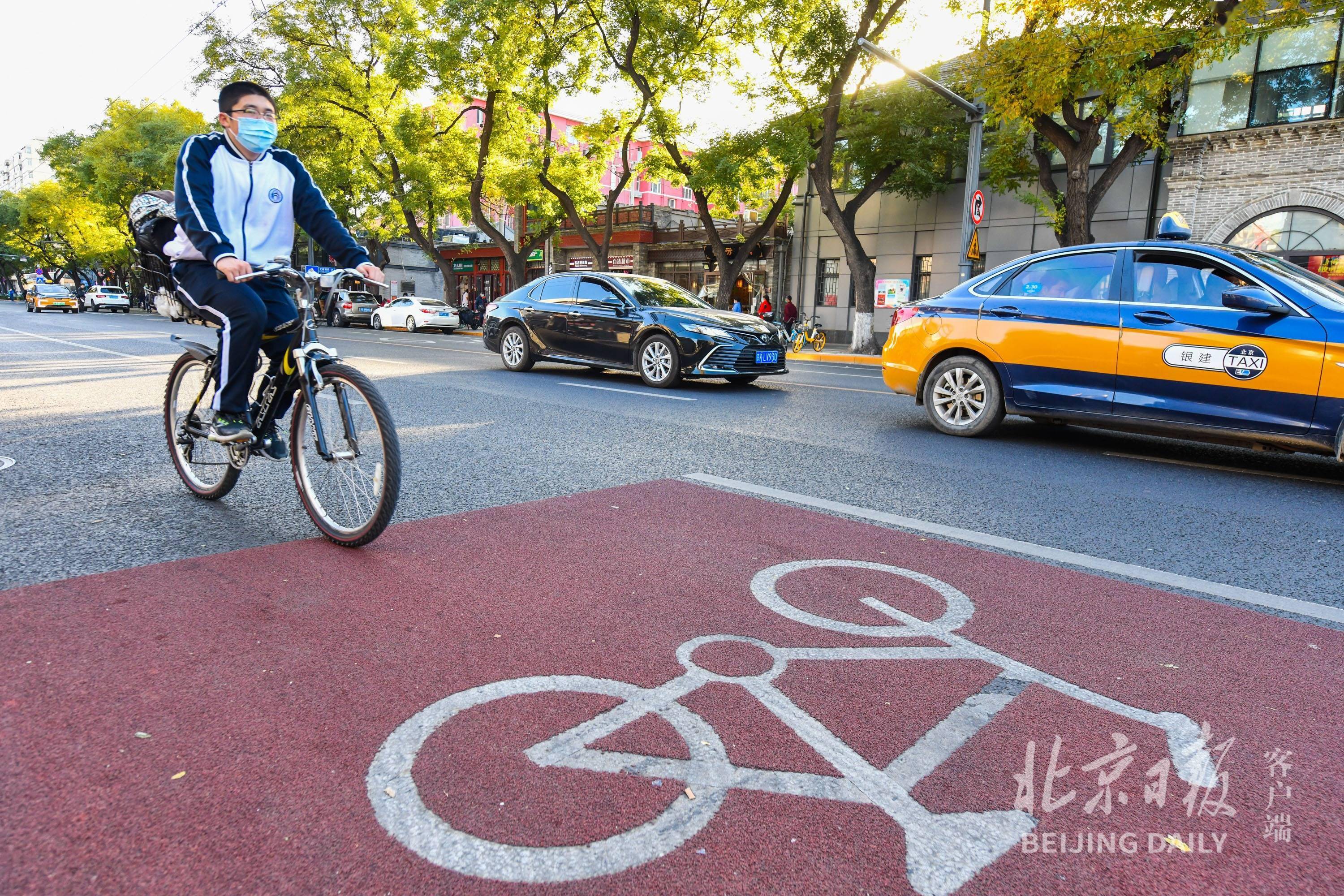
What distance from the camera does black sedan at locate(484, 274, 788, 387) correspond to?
10.8 metres

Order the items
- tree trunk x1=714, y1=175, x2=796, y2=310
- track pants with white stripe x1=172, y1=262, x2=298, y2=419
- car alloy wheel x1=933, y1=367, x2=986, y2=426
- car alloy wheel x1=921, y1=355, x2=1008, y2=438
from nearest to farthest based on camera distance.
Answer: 1. track pants with white stripe x1=172, y1=262, x2=298, y2=419
2. car alloy wheel x1=921, y1=355, x2=1008, y2=438
3. car alloy wheel x1=933, y1=367, x2=986, y2=426
4. tree trunk x1=714, y1=175, x2=796, y2=310

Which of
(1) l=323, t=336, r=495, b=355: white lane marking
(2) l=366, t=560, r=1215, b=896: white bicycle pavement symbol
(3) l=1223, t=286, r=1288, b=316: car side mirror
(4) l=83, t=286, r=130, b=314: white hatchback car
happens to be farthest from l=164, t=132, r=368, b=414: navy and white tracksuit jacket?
(4) l=83, t=286, r=130, b=314: white hatchback car

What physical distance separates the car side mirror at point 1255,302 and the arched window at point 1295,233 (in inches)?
593

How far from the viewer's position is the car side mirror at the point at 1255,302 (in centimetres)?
583

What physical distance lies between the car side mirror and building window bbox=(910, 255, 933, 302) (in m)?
21.9

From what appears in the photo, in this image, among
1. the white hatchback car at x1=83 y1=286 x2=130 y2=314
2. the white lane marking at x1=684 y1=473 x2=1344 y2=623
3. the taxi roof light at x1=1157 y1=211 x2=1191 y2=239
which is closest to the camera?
the white lane marking at x1=684 y1=473 x2=1344 y2=623

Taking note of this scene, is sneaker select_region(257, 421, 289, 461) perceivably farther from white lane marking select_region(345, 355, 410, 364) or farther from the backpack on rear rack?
white lane marking select_region(345, 355, 410, 364)

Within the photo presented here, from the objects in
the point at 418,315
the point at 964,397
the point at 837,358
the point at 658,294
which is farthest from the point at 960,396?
the point at 418,315

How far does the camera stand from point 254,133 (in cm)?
384

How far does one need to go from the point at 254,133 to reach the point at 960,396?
5.88 metres

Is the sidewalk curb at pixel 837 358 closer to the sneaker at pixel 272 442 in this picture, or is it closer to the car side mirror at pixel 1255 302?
the car side mirror at pixel 1255 302

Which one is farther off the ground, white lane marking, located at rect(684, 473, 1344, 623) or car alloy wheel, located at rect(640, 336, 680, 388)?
car alloy wheel, located at rect(640, 336, 680, 388)

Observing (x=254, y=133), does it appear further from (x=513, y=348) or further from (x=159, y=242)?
(x=513, y=348)

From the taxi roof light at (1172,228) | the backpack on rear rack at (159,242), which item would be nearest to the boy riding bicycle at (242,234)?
the backpack on rear rack at (159,242)
